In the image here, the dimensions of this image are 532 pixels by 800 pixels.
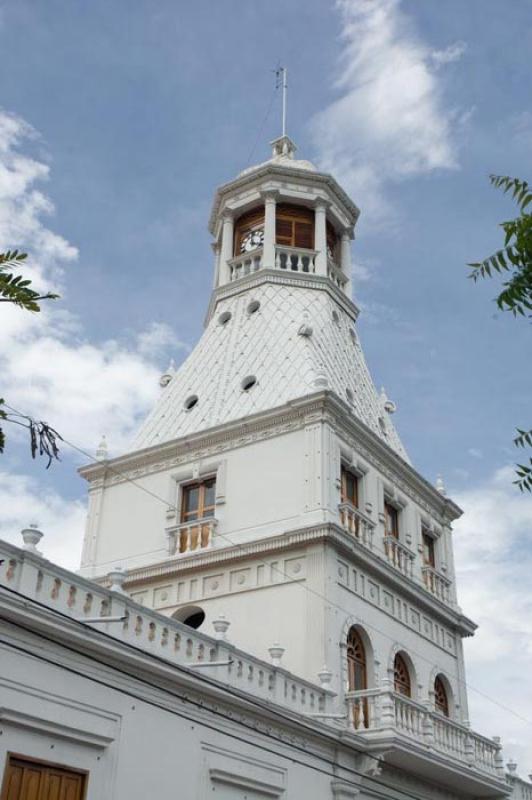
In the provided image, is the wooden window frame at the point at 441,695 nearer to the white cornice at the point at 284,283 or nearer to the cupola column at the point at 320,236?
the white cornice at the point at 284,283

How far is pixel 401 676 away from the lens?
Result: 2802 centimetres

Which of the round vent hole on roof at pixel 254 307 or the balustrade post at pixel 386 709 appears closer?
the balustrade post at pixel 386 709

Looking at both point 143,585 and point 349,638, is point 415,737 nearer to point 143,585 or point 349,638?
point 349,638

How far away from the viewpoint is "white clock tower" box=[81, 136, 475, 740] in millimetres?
25531

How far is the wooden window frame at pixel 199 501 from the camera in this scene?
28672 millimetres

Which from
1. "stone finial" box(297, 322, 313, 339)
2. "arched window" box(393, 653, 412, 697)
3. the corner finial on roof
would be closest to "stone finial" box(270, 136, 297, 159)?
the corner finial on roof

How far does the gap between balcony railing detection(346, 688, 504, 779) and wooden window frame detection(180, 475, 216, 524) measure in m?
7.07

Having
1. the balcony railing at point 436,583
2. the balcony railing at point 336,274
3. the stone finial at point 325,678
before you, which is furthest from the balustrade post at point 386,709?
the balcony railing at point 336,274

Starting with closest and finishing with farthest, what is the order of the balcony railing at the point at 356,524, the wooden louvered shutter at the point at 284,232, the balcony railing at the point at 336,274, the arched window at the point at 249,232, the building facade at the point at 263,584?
A: the building facade at the point at 263,584 → the balcony railing at the point at 356,524 → the wooden louvered shutter at the point at 284,232 → the balcony railing at the point at 336,274 → the arched window at the point at 249,232

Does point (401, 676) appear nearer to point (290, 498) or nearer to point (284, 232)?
point (290, 498)

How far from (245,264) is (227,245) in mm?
1289

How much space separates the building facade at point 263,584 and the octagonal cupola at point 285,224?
0.31ft

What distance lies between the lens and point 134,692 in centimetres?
1709

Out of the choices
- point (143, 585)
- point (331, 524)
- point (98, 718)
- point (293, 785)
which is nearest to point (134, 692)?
point (98, 718)
